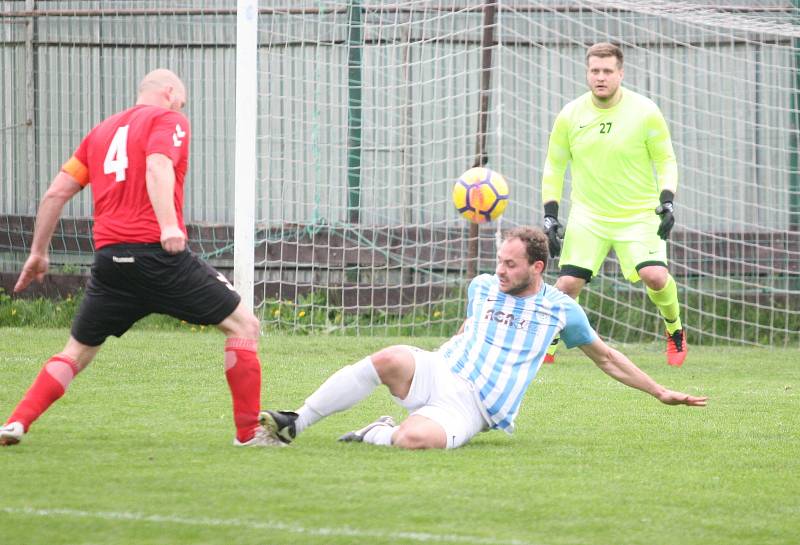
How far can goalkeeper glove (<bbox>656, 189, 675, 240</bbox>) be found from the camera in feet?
31.4

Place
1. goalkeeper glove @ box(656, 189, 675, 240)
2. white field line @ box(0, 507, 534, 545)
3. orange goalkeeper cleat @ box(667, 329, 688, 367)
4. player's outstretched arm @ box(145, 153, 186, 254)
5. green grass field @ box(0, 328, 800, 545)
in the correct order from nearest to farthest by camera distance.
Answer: white field line @ box(0, 507, 534, 545), green grass field @ box(0, 328, 800, 545), player's outstretched arm @ box(145, 153, 186, 254), goalkeeper glove @ box(656, 189, 675, 240), orange goalkeeper cleat @ box(667, 329, 688, 367)

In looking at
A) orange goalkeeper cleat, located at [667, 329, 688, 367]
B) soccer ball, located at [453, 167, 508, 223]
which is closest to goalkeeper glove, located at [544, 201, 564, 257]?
soccer ball, located at [453, 167, 508, 223]

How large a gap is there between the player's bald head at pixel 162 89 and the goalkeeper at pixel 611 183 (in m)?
4.14

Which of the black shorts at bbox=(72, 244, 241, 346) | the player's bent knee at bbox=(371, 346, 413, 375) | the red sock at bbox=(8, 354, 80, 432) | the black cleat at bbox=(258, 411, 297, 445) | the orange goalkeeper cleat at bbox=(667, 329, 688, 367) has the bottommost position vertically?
the orange goalkeeper cleat at bbox=(667, 329, 688, 367)

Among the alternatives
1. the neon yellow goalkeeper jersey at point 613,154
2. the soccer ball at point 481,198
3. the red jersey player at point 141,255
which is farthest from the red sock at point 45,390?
the neon yellow goalkeeper jersey at point 613,154

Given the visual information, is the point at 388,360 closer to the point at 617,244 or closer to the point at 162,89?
the point at 162,89

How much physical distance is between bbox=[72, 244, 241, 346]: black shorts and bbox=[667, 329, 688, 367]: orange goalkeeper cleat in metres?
5.20

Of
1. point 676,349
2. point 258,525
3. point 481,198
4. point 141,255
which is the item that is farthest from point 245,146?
point 258,525

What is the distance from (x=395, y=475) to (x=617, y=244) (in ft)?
16.2

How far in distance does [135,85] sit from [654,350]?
595 cm

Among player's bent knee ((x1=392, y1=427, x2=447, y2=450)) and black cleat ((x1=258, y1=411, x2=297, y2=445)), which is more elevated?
black cleat ((x1=258, y1=411, x2=297, y2=445))

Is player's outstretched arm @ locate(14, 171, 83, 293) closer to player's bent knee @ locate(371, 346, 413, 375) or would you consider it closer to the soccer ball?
player's bent knee @ locate(371, 346, 413, 375)

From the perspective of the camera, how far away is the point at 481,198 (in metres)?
9.59

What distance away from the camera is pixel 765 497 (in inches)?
209
